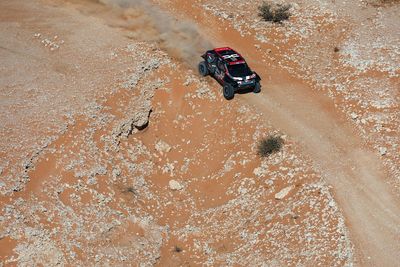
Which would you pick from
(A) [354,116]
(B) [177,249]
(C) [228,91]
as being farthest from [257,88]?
(B) [177,249]

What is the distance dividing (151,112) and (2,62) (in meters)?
8.95

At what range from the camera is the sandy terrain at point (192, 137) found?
22984 millimetres

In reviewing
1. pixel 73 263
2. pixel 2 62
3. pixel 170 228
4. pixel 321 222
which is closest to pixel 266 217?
pixel 321 222

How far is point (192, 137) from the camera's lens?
96.0ft

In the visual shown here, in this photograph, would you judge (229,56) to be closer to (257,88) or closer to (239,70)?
(239,70)

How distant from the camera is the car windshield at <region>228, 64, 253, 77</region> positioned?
97.8ft

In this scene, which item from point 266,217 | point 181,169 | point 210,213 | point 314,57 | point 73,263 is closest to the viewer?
point 73,263

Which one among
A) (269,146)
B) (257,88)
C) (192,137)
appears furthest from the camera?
(257,88)

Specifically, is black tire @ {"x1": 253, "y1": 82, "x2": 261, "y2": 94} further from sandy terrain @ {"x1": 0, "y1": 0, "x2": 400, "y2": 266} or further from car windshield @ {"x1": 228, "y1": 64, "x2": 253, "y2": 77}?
car windshield @ {"x1": 228, "y1": 64, "x2": 253, "y2": 77}

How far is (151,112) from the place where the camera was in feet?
98.8

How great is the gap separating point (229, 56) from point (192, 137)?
200 inches

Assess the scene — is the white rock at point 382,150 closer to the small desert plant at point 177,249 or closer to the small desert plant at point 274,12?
the small desert plant at point 177,249

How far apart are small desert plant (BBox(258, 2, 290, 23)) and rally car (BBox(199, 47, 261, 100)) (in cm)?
605

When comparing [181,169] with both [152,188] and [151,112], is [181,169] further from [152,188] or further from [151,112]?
[151,112]
